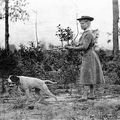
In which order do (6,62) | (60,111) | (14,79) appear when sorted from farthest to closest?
(6,62)
(14,79)
(60,111)

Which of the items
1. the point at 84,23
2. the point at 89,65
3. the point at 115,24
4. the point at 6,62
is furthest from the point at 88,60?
the point at 115,24

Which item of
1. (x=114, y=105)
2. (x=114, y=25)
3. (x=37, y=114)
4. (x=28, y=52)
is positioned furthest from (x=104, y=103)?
(x=114, y=25)

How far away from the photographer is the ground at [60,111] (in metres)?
6.56

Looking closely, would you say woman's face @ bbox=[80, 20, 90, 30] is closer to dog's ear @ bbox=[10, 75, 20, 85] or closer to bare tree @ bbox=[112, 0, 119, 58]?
dog's ear @ bbox=[10, 75, 20, 85]

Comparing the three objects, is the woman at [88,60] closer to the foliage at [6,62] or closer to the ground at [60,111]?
the ground at [60,111]

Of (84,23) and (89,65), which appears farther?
(89,65)

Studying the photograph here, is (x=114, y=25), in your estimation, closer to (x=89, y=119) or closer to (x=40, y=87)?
(x=40, y=87)

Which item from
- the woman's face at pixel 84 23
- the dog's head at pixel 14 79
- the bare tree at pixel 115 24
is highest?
the bare tree at pixel 115 24

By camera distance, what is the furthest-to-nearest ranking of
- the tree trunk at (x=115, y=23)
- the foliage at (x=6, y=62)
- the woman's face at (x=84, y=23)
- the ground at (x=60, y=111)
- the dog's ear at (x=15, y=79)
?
the tree trunk at (x=115, y=23) → the foliage at (x=6, y=62) → the woman's face at (x=84, y=23) → the dog's ear at (x=15, y=79) → the ground at (x=60, y=111)

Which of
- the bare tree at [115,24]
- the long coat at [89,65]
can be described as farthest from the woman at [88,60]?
the bare tree at [115,24]

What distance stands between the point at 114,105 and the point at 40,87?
1.70 metres

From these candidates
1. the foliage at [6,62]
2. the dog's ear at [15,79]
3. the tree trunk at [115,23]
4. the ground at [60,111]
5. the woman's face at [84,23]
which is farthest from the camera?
the tree trunk at [115,23]

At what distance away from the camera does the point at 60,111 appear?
744 centimetres

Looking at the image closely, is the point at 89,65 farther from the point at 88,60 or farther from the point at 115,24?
the point at 115,24
